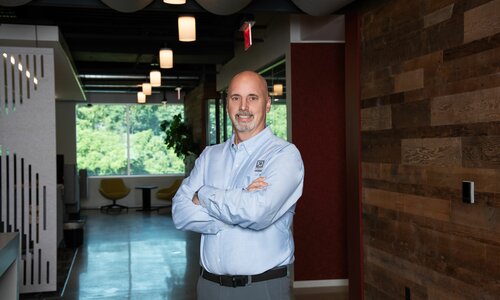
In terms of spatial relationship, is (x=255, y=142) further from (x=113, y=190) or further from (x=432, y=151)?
(x=113, y=190)

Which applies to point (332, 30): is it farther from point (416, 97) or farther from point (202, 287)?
point (202, 287)

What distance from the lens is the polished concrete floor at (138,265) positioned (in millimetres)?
6301

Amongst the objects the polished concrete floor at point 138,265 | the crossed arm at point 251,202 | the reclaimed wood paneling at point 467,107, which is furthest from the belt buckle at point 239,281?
the polished concrete floor at point 138,265

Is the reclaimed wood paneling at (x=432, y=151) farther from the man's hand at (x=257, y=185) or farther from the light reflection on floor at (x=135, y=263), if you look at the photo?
the light reflection on floor at (x=135, y=263)

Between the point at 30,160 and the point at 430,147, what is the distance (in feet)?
14.7

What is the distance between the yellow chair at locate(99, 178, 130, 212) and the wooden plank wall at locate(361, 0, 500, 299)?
458 inches

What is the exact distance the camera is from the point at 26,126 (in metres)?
6.27

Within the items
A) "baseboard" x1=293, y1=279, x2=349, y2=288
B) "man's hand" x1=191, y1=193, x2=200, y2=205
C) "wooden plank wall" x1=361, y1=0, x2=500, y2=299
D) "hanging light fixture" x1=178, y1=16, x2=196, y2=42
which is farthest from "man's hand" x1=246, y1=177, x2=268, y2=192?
"baseboard" x1=293, y1=279, x2=349, y2=288

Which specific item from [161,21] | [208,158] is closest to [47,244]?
[161,21]

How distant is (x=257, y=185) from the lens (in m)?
2.41

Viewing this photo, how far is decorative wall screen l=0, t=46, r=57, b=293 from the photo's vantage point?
20.5 ft

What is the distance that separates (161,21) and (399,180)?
4761 mm

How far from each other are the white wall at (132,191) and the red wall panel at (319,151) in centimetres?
1019

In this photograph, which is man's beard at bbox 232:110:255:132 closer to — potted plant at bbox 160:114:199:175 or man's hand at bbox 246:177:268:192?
man's hand at bbox 246:177:268:192
